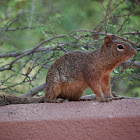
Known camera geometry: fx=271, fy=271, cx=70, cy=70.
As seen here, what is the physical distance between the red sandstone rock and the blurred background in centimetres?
125

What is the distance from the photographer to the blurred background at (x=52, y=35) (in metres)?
5.09

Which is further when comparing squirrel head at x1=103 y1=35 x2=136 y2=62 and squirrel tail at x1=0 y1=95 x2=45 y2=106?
squirrel tail at x1=0 y1=95 x2=45 y2=106

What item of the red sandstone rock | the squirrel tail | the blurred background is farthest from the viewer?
the blurred background

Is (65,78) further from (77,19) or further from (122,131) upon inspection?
(77,19)

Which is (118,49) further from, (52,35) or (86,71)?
(52,35)

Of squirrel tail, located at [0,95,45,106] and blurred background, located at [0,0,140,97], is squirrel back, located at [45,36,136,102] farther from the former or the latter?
blurred background, located at [0,0,140,97]

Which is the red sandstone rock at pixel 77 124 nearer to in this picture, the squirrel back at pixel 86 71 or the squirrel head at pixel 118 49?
the squirrel back at pixel 86 71

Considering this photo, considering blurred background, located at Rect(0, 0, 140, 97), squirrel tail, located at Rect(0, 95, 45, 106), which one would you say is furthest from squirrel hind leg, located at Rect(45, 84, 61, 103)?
blurred background, located at Rect(0, 0, 140, 97)

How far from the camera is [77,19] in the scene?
9484mm

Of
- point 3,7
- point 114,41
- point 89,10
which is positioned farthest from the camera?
point 89,10

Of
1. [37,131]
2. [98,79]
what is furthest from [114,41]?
[37,131]

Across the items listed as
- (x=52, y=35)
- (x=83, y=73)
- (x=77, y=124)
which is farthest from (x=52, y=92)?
(x=52, y=35)

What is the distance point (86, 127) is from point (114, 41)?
1486mm

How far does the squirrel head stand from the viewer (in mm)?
3920
